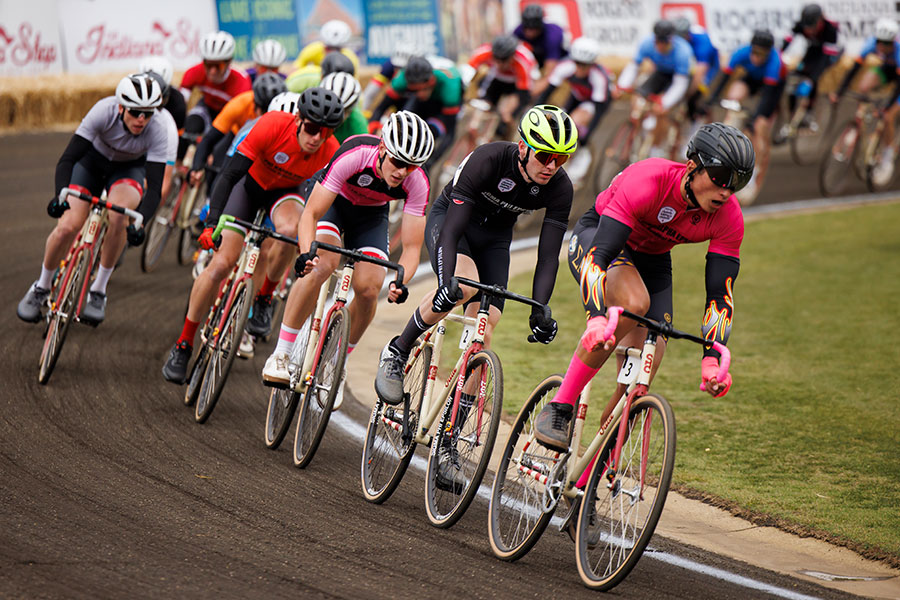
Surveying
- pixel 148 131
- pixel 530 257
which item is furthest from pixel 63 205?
pixel 530 257

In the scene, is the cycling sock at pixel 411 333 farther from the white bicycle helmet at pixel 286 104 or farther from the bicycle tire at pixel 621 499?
the white bicycle helmet at pixel 286 104

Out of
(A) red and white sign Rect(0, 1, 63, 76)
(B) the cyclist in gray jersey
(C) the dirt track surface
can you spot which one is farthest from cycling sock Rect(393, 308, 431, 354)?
(A) red and white sign Rect(0, 1, 63, 76)

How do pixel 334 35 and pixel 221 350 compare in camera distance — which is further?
pixel 334 35

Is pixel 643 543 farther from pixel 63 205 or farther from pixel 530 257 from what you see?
pixel 530 257

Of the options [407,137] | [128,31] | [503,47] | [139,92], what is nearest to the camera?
[407,137]

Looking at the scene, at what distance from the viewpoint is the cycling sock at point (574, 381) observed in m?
5.46

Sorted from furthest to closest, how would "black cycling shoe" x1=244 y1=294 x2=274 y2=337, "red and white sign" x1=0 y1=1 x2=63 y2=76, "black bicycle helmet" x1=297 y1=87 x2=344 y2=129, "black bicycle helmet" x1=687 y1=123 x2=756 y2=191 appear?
"red and white sign" x1=0 y1=1 x2=63 y2=76, "black cycling shoe" x1=244 y1=294 x2=274 y2=337, "black bicycle helmet" x1=297 y1=87 x2=344 y2=129, "black bicycle helmet" x1=687 y1=123 x2=756 y2=191

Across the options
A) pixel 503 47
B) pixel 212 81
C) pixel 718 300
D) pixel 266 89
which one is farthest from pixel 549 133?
pixel 503 47

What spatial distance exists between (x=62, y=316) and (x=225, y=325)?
137cm

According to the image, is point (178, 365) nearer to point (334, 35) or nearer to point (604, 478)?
point (604, 478)

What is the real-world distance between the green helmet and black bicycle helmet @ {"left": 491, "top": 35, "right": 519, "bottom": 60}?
30.0ft

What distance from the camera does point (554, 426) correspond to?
5.42m

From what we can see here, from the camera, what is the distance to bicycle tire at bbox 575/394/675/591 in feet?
16.6

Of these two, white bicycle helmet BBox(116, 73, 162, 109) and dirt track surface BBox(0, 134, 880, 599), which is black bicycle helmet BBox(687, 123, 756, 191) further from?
white bicycle helmet BBox(116, 73, 162, 109)
